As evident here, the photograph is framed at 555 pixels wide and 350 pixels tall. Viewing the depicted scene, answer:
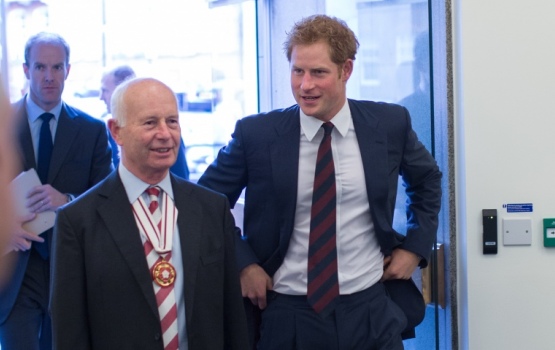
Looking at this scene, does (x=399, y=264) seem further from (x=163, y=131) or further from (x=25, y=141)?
(x=25, y=141)

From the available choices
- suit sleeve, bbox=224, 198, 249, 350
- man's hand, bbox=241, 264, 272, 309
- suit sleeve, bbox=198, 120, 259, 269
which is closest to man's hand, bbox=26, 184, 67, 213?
suit sleeve, bbox=198, 120, 259, 269

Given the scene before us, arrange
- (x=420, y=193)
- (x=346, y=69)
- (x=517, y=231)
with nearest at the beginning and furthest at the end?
1. (x=346, y=69)
2. (x=420, y=193)
3. (x=517, y=231)

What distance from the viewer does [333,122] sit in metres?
2.98

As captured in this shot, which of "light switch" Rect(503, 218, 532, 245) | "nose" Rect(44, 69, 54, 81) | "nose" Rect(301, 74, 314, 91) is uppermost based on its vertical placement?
"nose" Rect(44, 69, 54, 81)

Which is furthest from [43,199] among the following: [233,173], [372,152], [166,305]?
[372,152]

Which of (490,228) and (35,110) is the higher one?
(35,110)

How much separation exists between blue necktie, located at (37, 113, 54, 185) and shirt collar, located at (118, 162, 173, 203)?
112 cm

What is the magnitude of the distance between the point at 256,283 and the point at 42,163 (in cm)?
115

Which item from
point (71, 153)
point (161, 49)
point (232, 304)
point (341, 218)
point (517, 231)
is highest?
point (161, 49)

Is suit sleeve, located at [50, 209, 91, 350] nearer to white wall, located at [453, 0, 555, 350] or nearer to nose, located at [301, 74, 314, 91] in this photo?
nose, located at [301, 74, 314, 91]

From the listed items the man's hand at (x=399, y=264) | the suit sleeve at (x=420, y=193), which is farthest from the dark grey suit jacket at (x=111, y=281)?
the suit sleeve at (x=420, y=193)

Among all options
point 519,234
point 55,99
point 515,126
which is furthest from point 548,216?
point 55,99

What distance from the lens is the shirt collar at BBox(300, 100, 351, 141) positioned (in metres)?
2.98

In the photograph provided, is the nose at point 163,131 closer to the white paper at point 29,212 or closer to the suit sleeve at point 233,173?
the suit sleeve at point 233,173
